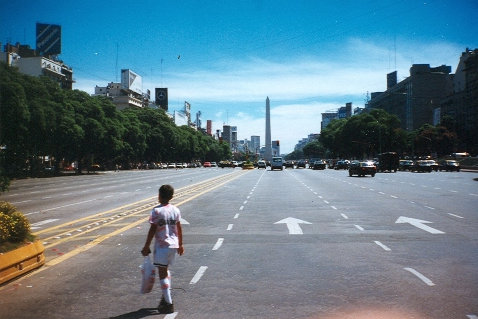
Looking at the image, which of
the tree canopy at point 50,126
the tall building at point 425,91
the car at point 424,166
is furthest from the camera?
the tall building at point 425,91

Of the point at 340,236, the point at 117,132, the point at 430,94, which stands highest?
the point at 430,94

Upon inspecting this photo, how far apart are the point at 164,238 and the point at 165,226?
154 mm

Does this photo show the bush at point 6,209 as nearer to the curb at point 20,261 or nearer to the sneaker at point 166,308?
the curb at point 20,261

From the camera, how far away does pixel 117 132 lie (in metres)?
72.7

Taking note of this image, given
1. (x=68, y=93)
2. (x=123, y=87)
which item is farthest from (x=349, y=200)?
(x=123, y=87)

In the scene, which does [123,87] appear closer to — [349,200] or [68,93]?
[68,93]

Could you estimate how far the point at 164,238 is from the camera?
20.6 feet

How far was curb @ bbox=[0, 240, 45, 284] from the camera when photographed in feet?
25.2

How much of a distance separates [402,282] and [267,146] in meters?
130

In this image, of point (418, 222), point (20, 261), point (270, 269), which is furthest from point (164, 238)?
point (418, 222)

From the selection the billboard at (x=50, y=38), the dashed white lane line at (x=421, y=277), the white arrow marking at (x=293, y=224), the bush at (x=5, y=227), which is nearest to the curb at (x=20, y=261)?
the bush at (x=5, y=227)

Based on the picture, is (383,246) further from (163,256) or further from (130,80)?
(130,80)

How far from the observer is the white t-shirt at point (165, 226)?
20.6 feet

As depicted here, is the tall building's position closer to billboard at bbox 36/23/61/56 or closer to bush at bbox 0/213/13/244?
billboard at bbox 36/23/61/56
